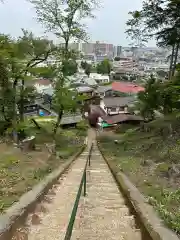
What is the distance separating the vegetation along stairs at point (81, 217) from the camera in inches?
199

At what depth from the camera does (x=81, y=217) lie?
19.2ft

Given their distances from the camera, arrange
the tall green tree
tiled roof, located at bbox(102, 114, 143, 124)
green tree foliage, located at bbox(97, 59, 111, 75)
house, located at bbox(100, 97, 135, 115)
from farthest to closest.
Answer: green tree foliage, located at bbox(97, 59, 111, 75) < house, located at bbox(100, 97, 135, 115) < tiled roof, located at bbox(102, 114, 143, 124) < the tall green tree

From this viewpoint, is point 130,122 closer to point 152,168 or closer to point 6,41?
point 6,41

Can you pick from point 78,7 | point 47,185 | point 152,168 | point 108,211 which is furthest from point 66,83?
point 108,211

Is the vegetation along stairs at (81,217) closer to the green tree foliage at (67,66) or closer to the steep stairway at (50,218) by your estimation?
the steep stairway at (50,218)

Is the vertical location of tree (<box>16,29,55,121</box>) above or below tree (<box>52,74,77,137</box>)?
above

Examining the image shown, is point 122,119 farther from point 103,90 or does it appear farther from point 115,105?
point 103,90

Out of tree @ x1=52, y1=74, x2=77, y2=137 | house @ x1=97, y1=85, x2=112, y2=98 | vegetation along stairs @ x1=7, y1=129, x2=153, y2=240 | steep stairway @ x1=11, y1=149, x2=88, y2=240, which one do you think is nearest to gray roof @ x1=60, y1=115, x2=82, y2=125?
tree @ x1=52, y1=74, x2=77, y2=137

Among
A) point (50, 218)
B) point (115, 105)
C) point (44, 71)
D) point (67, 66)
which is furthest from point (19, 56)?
point (115, 105)

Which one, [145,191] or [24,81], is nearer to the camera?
[145,191]

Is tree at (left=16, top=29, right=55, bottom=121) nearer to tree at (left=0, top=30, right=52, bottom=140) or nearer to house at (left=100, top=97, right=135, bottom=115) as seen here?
tree at (left=0, top=30, right=52, bottom=140)

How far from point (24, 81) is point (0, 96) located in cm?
187

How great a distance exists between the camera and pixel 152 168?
1095 centimetres

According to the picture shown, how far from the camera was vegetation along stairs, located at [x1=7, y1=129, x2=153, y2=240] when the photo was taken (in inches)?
199
